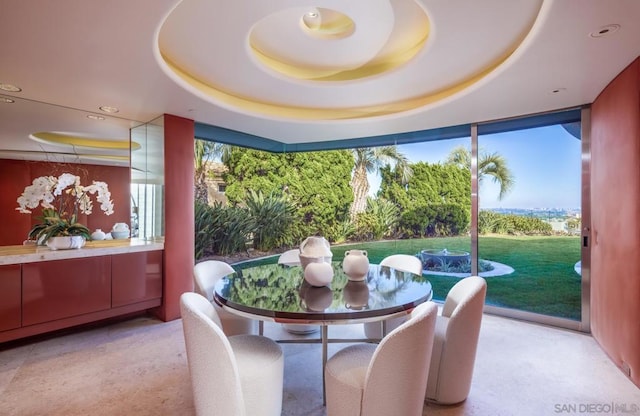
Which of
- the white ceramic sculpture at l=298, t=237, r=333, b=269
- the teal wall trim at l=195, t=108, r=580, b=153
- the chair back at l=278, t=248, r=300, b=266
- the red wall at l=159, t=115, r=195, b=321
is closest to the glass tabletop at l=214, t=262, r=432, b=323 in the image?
the white ceramic sculpture at l=298, t=237, r=333, b=269

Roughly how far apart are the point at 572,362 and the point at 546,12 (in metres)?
2.68

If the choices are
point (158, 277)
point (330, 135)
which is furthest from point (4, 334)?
point (330, 135)

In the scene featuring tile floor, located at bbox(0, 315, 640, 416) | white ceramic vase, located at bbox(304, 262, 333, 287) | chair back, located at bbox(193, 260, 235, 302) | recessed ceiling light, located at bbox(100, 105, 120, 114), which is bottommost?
tile floor, located at bbox(0, 315, 640, 416)

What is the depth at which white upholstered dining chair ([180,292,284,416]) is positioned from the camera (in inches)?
58.5

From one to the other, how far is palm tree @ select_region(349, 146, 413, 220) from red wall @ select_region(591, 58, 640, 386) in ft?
8.26

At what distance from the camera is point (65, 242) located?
2990mm

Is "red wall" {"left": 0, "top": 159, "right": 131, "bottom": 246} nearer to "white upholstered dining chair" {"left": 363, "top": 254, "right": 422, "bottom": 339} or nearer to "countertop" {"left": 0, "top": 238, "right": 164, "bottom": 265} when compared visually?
"countertop" {"left": 0, "top": 238, "right": 164, "bottom": 265}

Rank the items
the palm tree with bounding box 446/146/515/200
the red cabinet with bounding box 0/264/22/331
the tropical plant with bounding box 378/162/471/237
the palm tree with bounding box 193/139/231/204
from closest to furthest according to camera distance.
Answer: the red cabinet with bounding box 0/264/22/331
the palm tree with bounding box 446/146/515/200
the tropical plant with bounding box 378/162/471/237
the palm tree with bounding box 193/139/231/204

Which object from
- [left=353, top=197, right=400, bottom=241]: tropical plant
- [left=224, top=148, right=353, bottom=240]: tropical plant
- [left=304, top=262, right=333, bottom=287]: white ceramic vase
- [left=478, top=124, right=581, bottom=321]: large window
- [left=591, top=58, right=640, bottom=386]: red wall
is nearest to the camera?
[left=304, top=262, right=333, bottom=287]: white ceramic vase

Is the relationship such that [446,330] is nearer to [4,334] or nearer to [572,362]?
[572,362]

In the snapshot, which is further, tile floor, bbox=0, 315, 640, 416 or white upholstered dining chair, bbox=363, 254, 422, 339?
white upholstered dining chair, bbox=363, 254, 422, 339

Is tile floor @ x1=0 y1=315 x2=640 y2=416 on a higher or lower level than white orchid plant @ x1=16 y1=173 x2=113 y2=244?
lower

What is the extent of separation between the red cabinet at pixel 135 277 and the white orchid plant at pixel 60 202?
49cm

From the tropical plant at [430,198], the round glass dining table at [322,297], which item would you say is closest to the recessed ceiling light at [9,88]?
the round glass dining table at [322,297]
